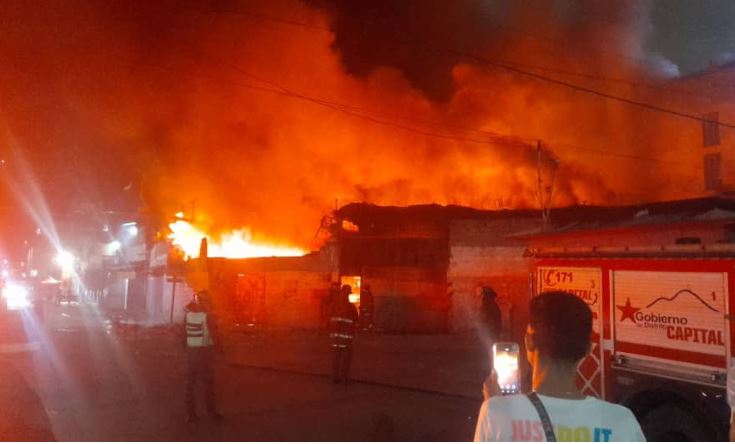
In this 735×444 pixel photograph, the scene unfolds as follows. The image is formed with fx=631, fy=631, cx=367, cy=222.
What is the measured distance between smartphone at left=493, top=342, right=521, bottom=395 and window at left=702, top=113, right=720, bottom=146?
3509 centimetres

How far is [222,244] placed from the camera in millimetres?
26891

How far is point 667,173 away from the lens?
34.6 meters

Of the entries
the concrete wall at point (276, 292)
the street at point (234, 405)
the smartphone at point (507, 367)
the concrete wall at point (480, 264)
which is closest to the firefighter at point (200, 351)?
the street at point (234, 405)

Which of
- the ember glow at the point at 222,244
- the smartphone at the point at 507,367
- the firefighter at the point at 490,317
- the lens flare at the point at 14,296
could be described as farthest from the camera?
the ember glow at the point at 222,244

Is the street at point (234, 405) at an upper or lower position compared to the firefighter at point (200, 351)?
lower

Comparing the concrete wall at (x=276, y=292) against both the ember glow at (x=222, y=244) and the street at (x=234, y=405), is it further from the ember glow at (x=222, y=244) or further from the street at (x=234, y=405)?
the street at (x=234, y=405)

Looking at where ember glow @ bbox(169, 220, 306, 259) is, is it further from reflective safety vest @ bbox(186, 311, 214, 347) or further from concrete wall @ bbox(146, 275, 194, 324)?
reflective safety vest @ bbox(186, 311, 214, 347)

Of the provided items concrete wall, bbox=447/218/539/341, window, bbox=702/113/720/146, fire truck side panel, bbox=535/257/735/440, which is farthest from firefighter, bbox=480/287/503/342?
window, bbox=702/113/720/146

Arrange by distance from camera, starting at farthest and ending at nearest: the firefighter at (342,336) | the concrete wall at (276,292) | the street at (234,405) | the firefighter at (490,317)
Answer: the concrete wall at (276,292)
the firefighter at (342,336)
the firefighter at (490,317)
the street at (234,405)

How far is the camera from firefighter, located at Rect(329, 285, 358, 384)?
10.9m

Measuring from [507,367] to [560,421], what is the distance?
61.6 inches

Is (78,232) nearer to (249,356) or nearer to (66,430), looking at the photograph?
(249,356)

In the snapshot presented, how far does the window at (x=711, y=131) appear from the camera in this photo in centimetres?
3366

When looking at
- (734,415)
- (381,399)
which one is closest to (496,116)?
(381,399)
